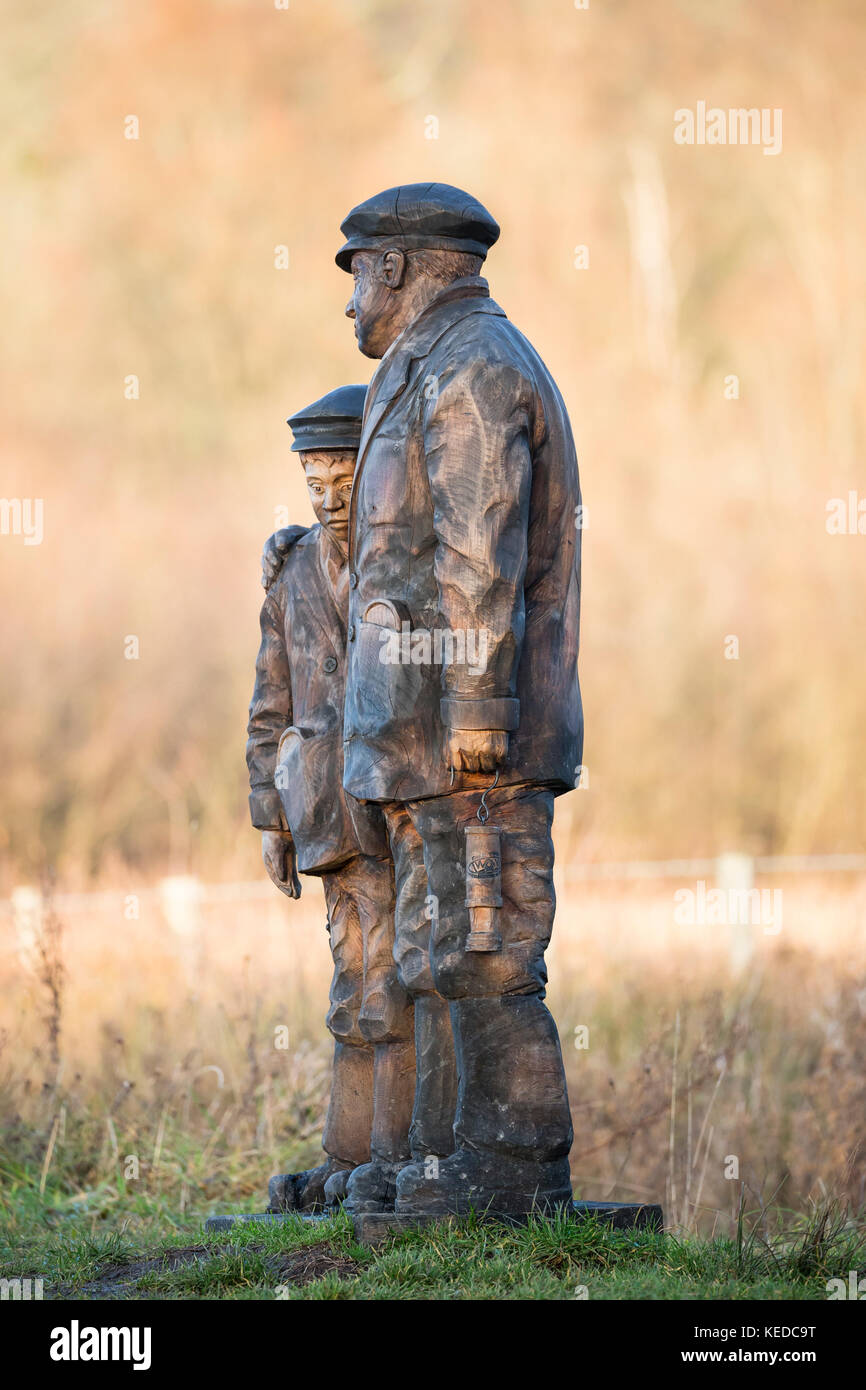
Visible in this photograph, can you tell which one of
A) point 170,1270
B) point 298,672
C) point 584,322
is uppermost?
point 584,322

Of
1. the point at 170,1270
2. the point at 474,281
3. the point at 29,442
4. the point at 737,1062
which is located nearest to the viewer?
the point at 170,1270

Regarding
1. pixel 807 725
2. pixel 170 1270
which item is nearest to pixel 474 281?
pixel 170 1270

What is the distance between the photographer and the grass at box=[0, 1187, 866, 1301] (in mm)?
4918

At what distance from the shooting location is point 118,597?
56.8 feet

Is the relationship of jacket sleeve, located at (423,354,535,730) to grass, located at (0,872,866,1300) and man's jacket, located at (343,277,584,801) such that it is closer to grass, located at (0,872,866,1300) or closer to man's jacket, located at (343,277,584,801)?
man's jacket, located at (343,277,584,801)

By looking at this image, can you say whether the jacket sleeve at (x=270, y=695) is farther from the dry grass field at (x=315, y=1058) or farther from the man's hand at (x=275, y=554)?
the dry grass field at (x=315, y=1058)

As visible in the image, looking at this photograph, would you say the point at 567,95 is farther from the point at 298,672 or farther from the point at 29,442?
the point at 298,672

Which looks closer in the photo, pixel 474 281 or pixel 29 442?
pixel 474 281

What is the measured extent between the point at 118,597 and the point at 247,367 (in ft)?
13.1

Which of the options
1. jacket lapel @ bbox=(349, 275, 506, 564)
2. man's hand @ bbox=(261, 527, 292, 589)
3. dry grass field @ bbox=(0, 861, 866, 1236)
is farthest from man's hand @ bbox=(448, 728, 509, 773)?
dry grass field @ bbox=(0, 861, 866, 1236)

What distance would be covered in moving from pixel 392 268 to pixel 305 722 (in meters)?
1.52

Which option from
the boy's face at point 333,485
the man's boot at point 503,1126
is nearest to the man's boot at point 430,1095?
the man's boot at point 503,1126

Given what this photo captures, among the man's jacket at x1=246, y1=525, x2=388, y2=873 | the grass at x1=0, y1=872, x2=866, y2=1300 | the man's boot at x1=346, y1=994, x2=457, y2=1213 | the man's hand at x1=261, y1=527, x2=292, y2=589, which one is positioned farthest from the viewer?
the man's hand at x1=261, y1=527, x2=292, y2=589

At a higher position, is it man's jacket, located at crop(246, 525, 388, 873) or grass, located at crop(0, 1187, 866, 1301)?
man's jacket, located at crop(246, 525, 388, 873)
